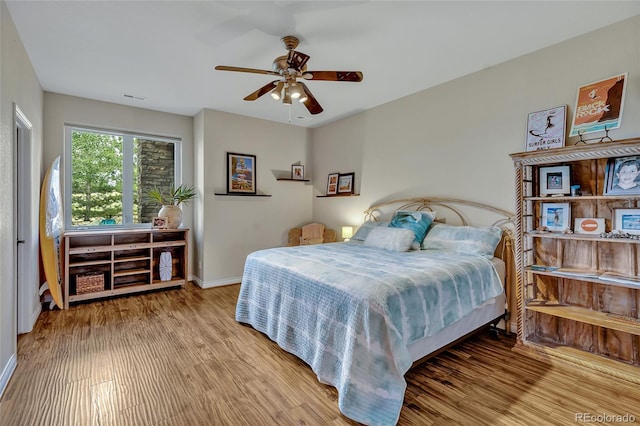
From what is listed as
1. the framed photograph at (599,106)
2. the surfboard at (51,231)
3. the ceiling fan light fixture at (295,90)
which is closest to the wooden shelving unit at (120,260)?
the surfboard at (51,231)

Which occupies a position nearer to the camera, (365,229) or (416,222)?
(416,222)

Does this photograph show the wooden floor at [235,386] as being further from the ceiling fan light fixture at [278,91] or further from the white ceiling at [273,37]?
the white ceiling at [273,37]

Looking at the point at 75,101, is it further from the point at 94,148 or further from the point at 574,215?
the point at 574,215

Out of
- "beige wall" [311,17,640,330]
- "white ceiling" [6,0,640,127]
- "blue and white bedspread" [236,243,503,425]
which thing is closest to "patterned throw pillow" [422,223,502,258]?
"blue and white bedspread" [236,243,503,425]

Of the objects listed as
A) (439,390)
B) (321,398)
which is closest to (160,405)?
(321,398)

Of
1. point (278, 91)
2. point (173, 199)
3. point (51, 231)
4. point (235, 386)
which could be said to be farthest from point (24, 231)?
point (278, 91)

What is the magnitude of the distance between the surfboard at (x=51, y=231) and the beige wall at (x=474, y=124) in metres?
3.73

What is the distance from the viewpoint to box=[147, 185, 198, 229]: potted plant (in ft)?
14.1

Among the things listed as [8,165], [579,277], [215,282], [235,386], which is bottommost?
[235,386]

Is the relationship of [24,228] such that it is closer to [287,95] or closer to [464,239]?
[287,95]

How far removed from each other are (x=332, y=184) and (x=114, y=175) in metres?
3.24

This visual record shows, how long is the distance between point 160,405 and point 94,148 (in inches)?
151

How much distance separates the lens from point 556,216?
102 inches

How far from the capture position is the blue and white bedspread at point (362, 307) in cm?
176
